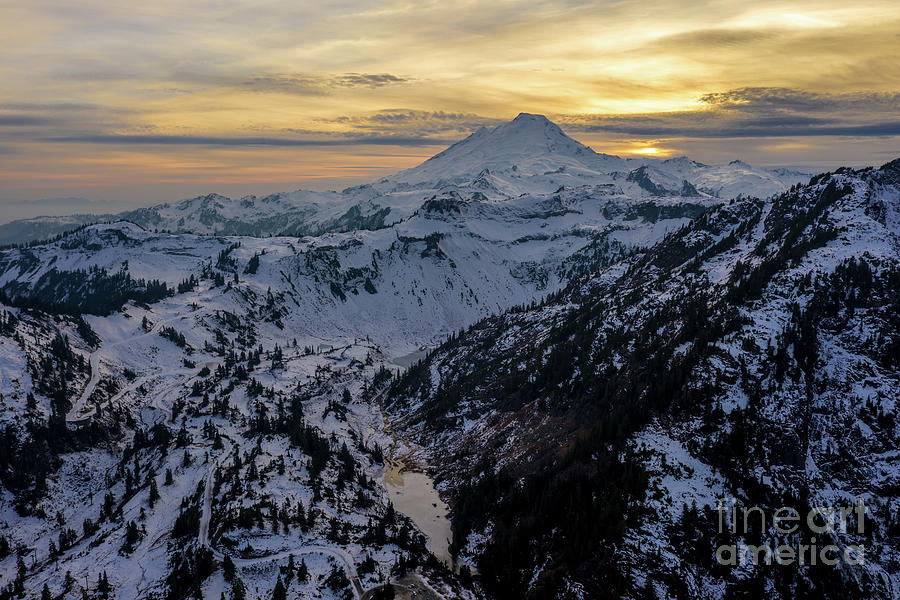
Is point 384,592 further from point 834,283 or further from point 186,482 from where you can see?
point 834,283

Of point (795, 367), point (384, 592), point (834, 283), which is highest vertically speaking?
point (834, 283)

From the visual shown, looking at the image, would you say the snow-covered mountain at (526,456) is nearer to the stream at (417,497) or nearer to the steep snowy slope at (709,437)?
the steep snowy slope at (709,437)

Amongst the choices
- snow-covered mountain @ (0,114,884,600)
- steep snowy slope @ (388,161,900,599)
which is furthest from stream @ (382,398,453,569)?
steep snowy slope @ (388,161,900,599)

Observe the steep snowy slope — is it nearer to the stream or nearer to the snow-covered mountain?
the snow-covered mountain

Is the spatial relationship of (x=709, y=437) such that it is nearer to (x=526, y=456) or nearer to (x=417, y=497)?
(x=526, y=456)

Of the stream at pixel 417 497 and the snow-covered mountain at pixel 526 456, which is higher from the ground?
the snow-covered mountain at pixel 526 456

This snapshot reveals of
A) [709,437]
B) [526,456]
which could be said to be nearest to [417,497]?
[526,456]

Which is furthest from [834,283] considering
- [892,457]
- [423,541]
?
[423,541]

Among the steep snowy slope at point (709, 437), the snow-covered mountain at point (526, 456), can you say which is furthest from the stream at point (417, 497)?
the steep snowy slope at point (709, 437)
